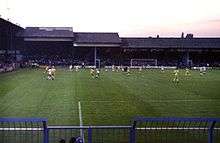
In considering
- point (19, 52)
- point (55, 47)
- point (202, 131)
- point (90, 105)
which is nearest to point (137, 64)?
point (55, 47)

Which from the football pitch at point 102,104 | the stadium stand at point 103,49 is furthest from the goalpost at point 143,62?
the football pitch at point 102,104

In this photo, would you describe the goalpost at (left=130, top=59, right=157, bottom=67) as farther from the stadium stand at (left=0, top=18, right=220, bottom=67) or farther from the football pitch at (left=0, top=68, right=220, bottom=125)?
the football pitch at (left=0, top=68, right=220, bottom=125)

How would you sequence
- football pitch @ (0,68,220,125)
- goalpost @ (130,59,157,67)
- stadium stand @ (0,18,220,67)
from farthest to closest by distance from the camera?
goalpost @ (130,59,157,67)
stadium stand @ (0,18,220,67)
football pitch @ (0,68,220,125)

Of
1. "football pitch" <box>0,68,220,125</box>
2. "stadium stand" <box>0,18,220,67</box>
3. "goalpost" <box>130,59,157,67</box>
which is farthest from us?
"goalpost" <box>130,59,157,67</box>

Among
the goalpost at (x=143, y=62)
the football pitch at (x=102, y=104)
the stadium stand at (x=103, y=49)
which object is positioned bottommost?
the football pitch at (x=102, y=104)

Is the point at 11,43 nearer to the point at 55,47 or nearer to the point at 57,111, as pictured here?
the point at 55,47

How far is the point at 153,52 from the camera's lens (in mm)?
113625

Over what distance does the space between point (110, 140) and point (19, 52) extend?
9474cm

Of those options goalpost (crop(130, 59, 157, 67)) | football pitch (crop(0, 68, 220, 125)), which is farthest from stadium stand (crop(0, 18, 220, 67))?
football pitch (crop(0, 68, 220, 125))

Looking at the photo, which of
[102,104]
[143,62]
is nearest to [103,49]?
[143,62]

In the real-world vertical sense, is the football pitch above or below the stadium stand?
below

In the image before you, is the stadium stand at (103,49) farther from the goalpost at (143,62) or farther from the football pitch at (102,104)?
the football pitch at (102,104)

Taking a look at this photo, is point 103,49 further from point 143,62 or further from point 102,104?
point 102,104

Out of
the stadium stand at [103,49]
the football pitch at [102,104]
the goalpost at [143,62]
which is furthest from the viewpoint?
the goalpost at [143,62]
